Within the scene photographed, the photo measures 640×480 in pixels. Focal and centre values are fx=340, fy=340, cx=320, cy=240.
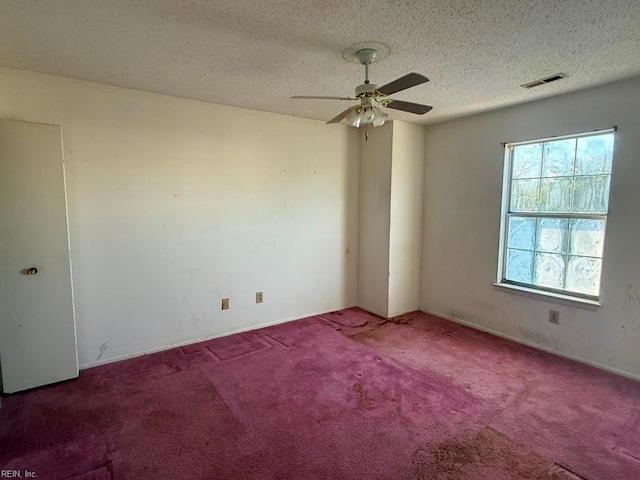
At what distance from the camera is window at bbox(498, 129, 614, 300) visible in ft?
9.59

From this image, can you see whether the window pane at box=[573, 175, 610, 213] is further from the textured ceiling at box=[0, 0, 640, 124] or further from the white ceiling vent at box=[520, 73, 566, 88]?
the white ceiling vent at box=[520, 73, 566, 88]

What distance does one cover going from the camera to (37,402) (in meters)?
2.38

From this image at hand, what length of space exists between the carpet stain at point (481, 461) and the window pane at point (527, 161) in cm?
250

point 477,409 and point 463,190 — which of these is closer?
point 477,409

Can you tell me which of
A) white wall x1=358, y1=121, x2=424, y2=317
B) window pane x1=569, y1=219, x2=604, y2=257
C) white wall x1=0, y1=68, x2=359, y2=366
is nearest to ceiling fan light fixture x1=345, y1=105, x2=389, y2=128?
white wall x1=0, y1=68, x2=359, y2=366

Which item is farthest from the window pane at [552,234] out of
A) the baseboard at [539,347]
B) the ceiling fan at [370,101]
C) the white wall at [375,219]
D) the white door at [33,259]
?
the white door at [33,259]

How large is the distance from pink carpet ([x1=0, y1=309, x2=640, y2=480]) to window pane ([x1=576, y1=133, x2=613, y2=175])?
1706 millimetres

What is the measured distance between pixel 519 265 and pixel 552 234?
17.8 inches

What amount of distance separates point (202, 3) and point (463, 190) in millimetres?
3190

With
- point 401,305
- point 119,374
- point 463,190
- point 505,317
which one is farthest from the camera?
point 401,305

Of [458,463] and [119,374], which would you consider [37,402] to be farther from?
[458,463]

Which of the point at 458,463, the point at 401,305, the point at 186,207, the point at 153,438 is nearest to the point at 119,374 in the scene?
the point at 153,438

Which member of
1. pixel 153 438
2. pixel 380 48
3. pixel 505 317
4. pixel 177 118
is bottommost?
pixel 153 438

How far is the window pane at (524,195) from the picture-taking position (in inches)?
132
